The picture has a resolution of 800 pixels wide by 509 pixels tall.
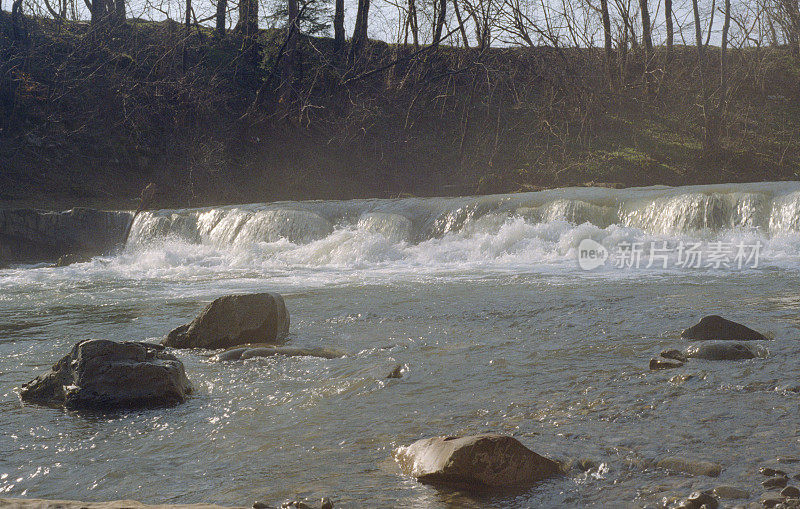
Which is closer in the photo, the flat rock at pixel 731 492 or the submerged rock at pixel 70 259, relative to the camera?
the flat rock at pixel 731 492

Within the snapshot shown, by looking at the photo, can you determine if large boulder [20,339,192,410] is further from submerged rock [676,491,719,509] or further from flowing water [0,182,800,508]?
submerged rock [676,491,719,509]

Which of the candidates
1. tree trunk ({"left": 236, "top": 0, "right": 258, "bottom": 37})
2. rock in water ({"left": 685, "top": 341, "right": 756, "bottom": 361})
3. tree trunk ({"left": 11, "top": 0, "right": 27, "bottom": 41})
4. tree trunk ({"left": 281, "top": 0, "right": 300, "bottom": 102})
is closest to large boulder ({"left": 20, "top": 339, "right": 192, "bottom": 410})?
rock in water ({"left": 685, "top": 341, "right": 756, "bottom": 361})

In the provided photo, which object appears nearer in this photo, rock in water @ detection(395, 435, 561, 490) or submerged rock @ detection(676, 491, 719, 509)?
submerged rock @ detection(676, 491, 719, 509)

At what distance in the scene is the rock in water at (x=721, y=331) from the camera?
4.96m

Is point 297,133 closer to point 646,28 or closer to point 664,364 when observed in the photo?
point 646,28

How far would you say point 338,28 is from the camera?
23.6 metres

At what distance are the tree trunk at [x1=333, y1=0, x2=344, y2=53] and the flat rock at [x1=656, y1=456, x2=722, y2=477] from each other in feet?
69.3

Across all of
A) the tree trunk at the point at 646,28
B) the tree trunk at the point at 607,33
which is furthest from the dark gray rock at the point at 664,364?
the tree trunk at the point at 646,28

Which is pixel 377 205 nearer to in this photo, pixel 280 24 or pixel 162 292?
pixel 162 292

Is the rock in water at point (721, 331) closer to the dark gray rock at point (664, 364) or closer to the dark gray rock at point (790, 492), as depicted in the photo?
the dark gray rock at point (664, 364)

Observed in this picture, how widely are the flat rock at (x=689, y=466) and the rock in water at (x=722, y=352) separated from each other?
180 cm

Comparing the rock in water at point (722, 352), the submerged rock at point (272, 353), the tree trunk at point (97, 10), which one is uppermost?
the tree trunk at point (97, 10)

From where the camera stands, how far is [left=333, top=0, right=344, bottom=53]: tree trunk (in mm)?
22688

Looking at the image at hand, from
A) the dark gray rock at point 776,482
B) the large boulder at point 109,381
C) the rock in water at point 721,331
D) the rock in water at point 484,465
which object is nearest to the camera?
the dark gray rock at point 776,482
